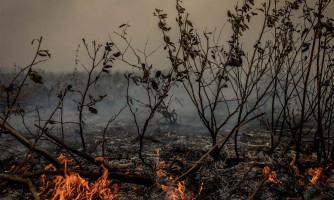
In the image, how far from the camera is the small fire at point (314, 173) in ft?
11.8

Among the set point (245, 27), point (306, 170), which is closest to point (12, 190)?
point (245, 27)

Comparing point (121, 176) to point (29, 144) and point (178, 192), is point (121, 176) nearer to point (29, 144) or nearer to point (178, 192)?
point (178, 192)

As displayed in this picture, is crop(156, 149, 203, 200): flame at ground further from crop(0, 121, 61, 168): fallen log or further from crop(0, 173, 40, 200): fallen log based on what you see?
crop(0, 173, 40, 200): fallen log

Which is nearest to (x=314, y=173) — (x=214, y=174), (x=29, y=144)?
(x=214, y=174)

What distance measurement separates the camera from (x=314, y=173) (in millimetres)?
3732

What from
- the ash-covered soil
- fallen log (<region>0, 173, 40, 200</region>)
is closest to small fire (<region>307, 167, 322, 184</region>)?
the ash-covered soil

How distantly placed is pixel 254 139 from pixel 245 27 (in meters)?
4.72

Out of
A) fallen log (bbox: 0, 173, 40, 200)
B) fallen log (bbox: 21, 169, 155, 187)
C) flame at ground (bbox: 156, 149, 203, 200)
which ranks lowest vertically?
flame at ground (bbox: 156, 149, 203, 200)

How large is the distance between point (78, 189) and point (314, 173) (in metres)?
3.79

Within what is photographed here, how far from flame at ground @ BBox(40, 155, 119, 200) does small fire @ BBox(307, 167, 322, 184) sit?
10.4ft

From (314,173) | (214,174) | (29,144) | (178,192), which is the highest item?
(29,144)

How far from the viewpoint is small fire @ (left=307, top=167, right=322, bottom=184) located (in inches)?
141

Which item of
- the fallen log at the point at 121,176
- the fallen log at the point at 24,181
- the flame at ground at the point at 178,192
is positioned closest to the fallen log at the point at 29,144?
the fallen log at the point at 121,176

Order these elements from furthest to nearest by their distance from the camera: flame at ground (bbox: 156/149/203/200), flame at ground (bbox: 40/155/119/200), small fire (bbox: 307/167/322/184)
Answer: small fire (bbox: 307/167/322/184) → flame at ground (bbox: 156/149/203/200) → flame at ground (bbox: 40/155/119/200)
